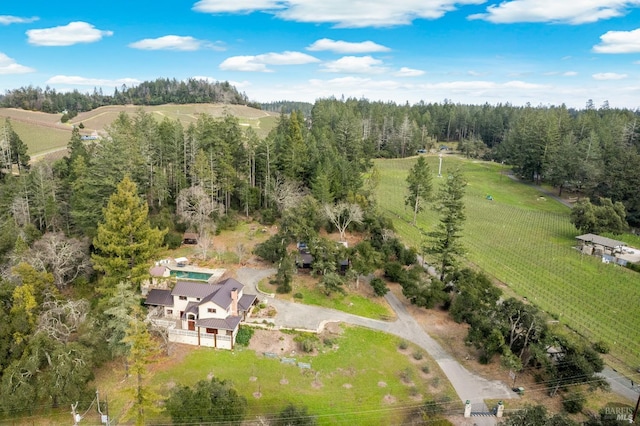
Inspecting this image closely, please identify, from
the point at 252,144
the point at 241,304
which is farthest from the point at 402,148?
the point at 241,304

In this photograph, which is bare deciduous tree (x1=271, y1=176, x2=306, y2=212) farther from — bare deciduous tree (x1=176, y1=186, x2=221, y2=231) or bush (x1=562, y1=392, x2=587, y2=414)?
bush (x1=562, y1=392, x2=587, y2=414)

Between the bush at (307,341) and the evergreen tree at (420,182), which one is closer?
the bush at (307,341)

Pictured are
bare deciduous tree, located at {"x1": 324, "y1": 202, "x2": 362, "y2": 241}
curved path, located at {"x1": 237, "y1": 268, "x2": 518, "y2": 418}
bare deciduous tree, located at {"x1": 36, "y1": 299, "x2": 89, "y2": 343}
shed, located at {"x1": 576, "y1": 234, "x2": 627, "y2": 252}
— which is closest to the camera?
curved path, located at {"x1": 237, "y1": 268, "x2": 518, "y2": 418}

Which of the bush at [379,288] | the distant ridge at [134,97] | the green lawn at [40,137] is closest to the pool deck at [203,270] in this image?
the bush at [379,288]

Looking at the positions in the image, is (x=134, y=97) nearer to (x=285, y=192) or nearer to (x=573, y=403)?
(x=285, y=192)

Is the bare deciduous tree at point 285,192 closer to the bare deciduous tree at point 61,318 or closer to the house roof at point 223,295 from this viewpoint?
the house roof at point 223,295

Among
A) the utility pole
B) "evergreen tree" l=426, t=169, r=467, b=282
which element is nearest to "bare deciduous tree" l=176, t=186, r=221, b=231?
the utility pole
